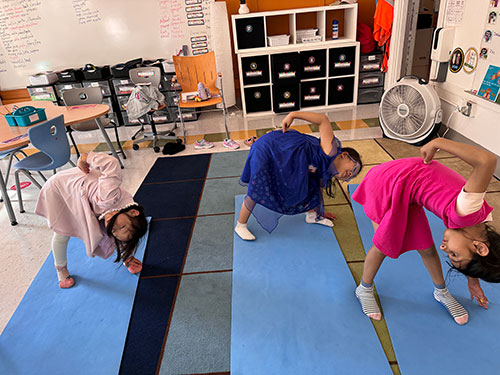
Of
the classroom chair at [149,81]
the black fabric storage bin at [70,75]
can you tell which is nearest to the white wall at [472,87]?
the classroom chair at [149,81]

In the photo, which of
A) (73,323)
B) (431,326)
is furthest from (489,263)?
(73,323)

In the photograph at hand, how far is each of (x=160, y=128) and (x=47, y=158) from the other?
200cm

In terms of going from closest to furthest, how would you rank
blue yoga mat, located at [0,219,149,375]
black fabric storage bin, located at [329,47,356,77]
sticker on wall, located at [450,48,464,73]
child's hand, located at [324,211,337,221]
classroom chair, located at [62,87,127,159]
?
blue yoga mat, located at [0,219,149,375] < child's hand, located at [324,211,337,221] < sticker on wall, located at [450,48,464,73] < classroom chair, located at [62,87,127,159] < black fabric storage bin, located at [329,47,356,77]

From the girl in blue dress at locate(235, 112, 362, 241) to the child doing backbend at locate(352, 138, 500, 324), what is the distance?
0.83 feet

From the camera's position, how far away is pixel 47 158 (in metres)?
2.71

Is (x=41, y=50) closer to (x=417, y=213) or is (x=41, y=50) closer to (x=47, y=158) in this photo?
(x=47, y=158)

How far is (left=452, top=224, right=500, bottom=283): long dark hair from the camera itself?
1.16 metres

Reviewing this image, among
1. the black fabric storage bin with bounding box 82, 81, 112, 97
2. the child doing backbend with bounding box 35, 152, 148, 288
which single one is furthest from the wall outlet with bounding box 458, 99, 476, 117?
the black fabric storage bin with bounding box 82, 81, 112, 97

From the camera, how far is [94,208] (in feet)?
5.40

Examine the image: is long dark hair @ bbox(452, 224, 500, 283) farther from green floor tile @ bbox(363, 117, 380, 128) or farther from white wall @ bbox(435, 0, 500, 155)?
green floor tile @ bbox(363, 117, 380, 128)

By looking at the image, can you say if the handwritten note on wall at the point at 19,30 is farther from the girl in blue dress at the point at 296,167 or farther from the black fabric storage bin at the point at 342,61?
the girl in blue dress at the point at 296,167

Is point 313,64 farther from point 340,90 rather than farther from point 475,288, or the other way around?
point 475,288

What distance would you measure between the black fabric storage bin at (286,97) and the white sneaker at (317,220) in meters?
2.54

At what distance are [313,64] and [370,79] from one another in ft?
2.80
